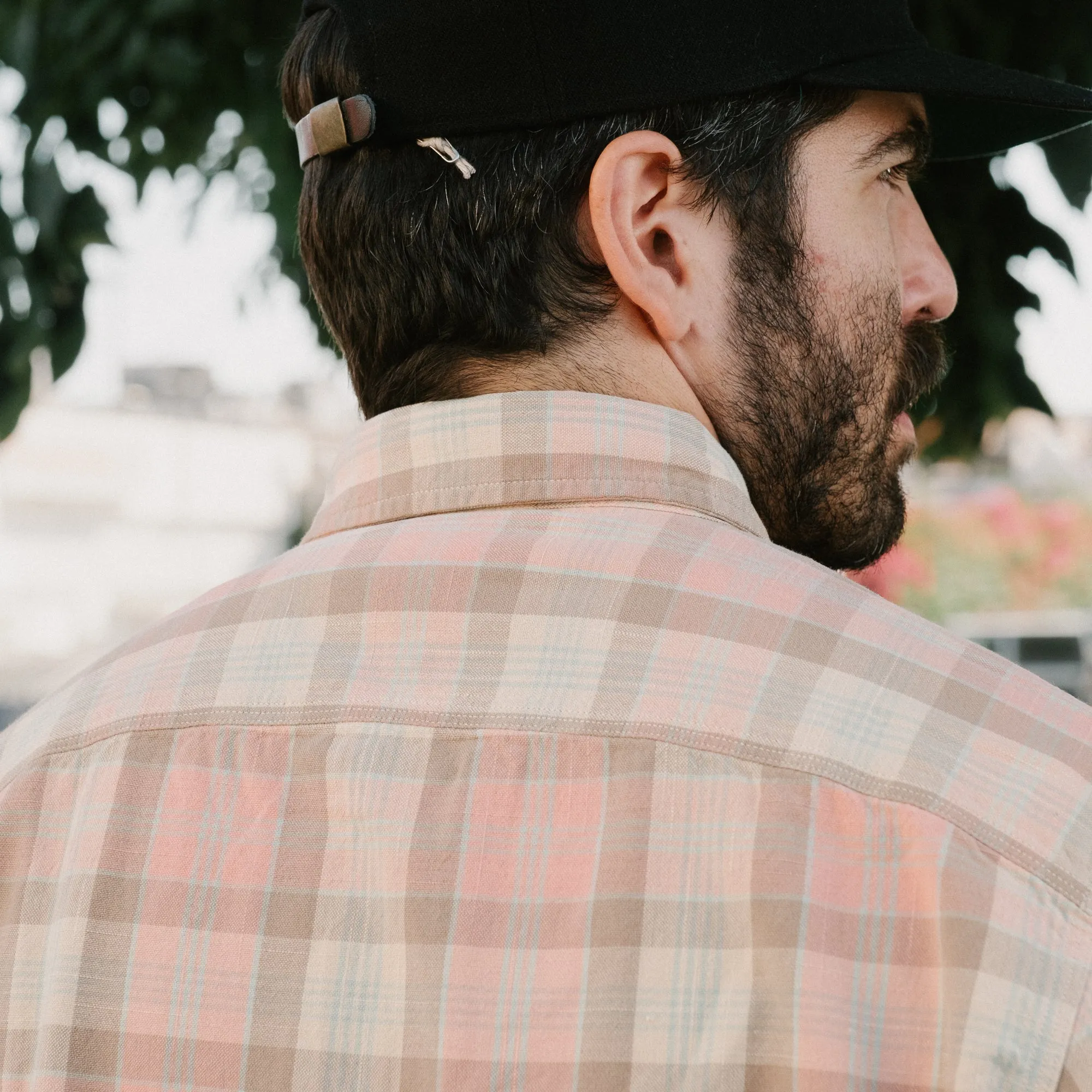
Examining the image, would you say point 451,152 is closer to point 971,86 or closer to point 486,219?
point 486,219

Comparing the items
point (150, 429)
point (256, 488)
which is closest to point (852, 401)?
point (150, 429)

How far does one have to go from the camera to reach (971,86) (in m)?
1.12

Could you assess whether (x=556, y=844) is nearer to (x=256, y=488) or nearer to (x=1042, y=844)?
(x=1042, y=844)

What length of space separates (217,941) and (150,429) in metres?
26.7

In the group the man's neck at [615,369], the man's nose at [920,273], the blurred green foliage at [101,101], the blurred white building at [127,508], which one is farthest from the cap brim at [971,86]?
the blurred white building at [127,508]

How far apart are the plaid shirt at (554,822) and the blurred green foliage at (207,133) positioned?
174cm

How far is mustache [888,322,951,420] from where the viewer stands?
4.02 ft

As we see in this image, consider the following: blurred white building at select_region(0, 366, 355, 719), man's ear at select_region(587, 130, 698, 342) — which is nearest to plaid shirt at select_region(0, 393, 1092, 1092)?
man's ear at select_region(587, 130, 698, 342)

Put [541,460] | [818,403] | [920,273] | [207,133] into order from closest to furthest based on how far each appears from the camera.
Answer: [541,460], [818,403], [920,273], [207,133]

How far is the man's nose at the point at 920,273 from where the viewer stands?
1228 millimetres

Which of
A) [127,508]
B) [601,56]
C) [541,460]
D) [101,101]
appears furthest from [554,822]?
[127,508]

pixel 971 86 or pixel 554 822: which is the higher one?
pixel 971 86

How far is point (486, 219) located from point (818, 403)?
0.33 m

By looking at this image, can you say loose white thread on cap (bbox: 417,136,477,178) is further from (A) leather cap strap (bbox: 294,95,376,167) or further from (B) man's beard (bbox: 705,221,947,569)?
(B) man's beard (bbox: 705,221,947,569)
